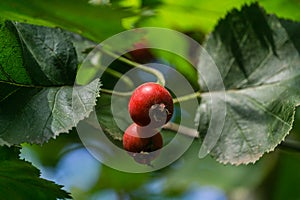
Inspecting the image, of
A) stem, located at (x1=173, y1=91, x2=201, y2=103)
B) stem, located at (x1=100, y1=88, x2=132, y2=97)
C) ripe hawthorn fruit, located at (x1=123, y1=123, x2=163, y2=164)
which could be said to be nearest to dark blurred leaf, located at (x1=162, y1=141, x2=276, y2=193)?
stem, located at (x1=173, y1=91, x2=201, y2=103)

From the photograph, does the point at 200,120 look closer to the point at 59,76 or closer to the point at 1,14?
the point at 59,76

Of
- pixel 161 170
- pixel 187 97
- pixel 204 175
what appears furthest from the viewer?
pixel 204 175

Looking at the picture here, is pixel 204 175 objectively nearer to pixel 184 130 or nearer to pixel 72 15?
pixel 184 130

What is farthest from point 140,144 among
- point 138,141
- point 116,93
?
point 116,93

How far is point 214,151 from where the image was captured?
112cm

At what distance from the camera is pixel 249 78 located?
123cm

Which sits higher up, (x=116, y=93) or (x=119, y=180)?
(x=119, y=180)

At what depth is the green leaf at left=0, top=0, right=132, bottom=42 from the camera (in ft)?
3.52

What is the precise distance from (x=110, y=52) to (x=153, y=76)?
0.11 meters

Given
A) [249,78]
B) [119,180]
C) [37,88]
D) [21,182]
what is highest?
[119,180]

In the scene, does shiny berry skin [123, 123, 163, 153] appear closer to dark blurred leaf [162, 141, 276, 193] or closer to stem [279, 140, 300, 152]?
stem [279, 140, 300, 152]

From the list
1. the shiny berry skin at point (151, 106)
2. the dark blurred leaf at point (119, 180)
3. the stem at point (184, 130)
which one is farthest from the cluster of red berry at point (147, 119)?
the dark blurred leaf at point (119, 180)

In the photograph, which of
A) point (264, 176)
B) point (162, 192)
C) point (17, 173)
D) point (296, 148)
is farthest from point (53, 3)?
point (162, 192)

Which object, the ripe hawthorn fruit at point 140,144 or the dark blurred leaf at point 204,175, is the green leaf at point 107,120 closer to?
the ripe hawthorn fruit at point 140,144
